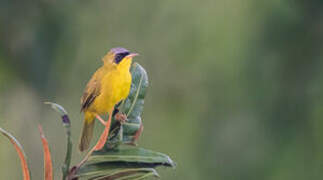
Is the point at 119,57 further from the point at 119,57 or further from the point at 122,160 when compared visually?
the point at 122,160

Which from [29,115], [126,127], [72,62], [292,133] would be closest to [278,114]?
[292,133]

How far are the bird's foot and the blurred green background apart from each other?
1405 millimetres

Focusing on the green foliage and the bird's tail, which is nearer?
the green foliage

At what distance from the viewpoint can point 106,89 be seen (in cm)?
96

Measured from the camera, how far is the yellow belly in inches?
35.9

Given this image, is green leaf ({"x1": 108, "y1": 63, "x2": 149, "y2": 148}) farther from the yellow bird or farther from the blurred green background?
the blurred green background

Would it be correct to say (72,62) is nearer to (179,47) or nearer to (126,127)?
(179,47)

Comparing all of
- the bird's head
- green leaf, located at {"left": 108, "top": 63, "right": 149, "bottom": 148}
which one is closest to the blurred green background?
the bird's head

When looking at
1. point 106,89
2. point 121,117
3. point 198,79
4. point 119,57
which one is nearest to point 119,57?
point 119,57

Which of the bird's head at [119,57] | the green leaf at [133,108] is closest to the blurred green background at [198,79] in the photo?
the bird's head at [119,57]

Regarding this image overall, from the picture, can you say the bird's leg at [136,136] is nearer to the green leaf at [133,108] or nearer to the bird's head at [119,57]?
the green leaf at [133,108]

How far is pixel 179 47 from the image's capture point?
2455 millimetres

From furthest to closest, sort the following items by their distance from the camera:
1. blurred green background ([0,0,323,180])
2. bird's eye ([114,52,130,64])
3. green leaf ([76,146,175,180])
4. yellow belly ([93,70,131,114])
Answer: blurred green background ([0,0,323,180]), bird's eye ([114,52,130,64]), yellow belly ([93,70,131,114]), green leaf ([76,146,175,180])

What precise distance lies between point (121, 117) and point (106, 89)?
0.13 m
